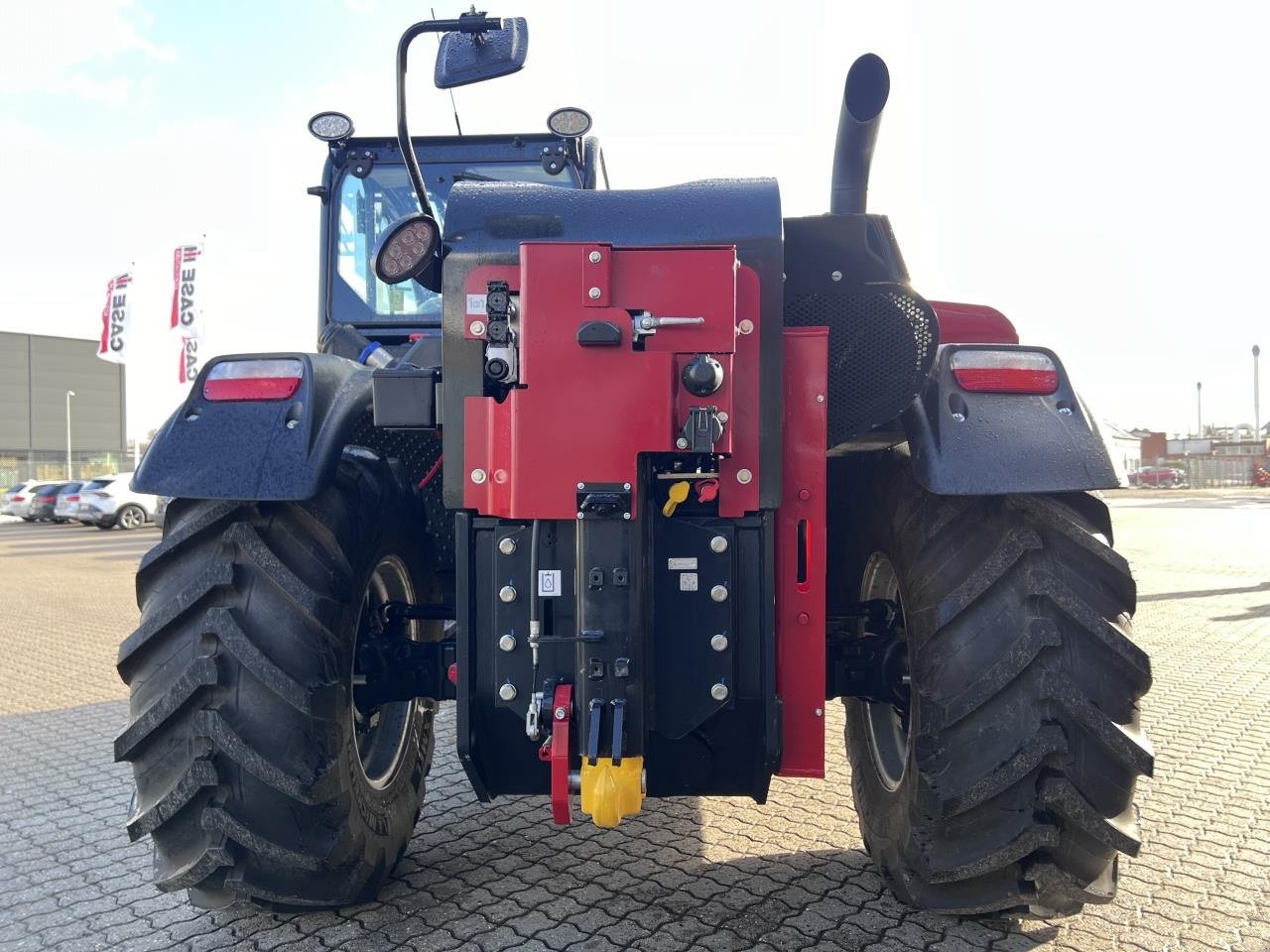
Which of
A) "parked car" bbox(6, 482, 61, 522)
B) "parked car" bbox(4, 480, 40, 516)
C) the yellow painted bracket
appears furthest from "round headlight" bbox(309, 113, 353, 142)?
"parked car" bbox(4, 480, 40, 516)

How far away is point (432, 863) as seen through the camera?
316 cm

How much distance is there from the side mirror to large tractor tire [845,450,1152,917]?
1.61 meters

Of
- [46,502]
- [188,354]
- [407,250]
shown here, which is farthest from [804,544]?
[46,502]

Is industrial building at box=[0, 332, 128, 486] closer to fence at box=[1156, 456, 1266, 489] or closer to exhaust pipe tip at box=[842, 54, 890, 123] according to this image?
fence at box=[1156, 456, 1266, 489]

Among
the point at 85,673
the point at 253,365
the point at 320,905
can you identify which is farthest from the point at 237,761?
the point at 85,673

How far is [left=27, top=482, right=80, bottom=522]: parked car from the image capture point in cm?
2998

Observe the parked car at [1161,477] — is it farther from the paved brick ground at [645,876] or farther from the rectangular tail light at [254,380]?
the rectangular tail light at [254,380]

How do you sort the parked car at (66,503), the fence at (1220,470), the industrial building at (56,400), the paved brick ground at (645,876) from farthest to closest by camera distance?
the industrial building at (56,400), the fence at (1220,470), the parked car at (66,503), the paved brick ground at (645,876)

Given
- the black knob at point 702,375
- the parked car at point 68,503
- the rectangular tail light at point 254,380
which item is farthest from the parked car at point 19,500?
A: the black knob at point 702,375

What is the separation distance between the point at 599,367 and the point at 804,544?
706 millimetres

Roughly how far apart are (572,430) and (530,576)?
366 millimetres

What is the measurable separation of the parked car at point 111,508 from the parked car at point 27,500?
5525mm

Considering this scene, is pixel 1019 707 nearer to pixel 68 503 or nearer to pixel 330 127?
pixel 330 127

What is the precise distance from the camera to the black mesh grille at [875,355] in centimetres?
257
